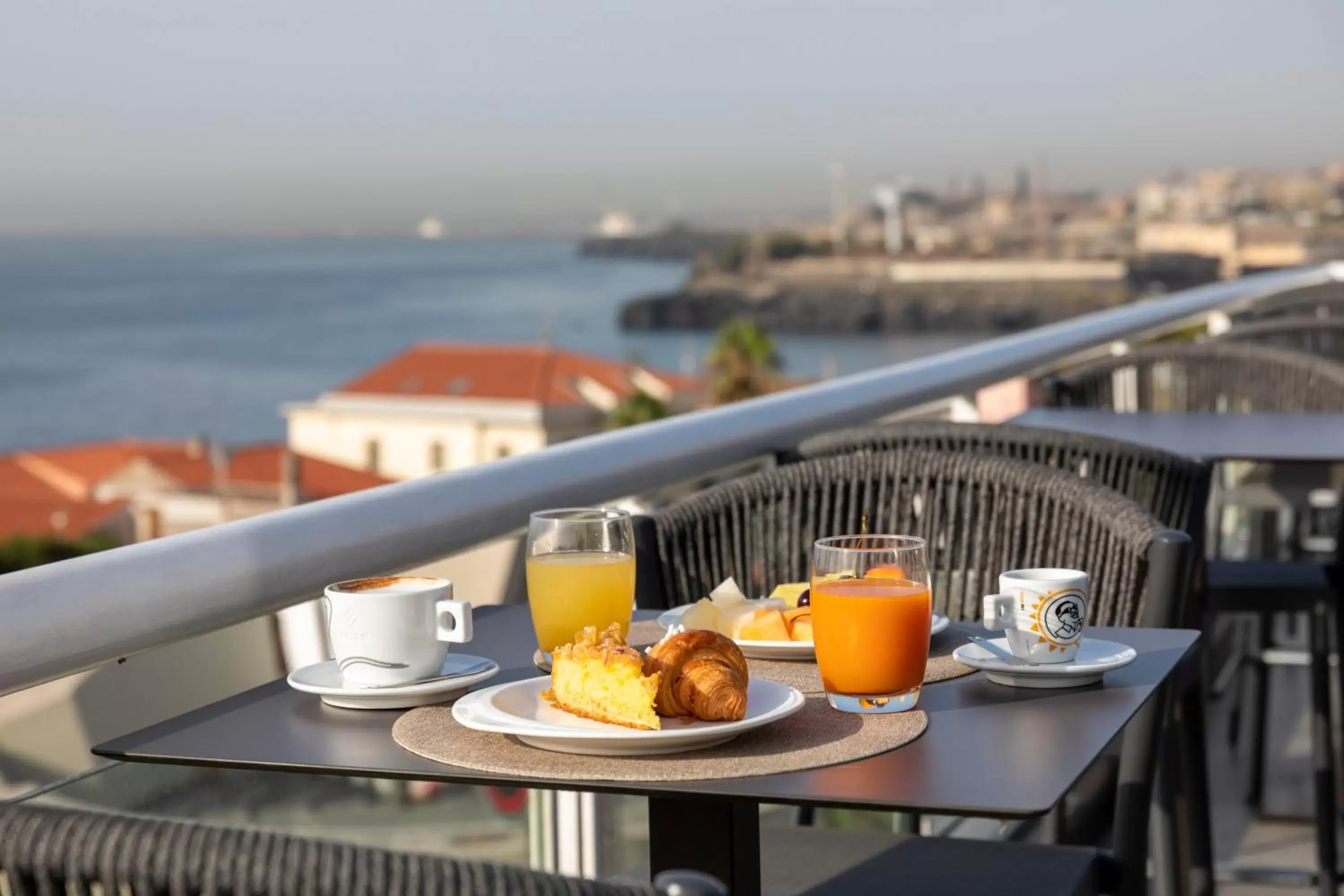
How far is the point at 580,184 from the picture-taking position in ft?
291

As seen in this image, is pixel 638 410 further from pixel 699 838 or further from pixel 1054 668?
pixel 699 838

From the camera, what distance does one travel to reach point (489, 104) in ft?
297

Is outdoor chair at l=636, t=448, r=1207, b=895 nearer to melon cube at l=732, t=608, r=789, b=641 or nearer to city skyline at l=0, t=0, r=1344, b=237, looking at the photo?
melon cube at l=732, t=608, r=789, b=641

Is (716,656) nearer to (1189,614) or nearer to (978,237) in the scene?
(1189,614)

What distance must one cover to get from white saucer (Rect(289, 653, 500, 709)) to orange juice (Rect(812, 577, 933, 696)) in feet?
0.79

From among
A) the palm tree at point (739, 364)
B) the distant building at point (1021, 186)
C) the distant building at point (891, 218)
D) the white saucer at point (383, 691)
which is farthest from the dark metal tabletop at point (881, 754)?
the distant building at point (891, 218)

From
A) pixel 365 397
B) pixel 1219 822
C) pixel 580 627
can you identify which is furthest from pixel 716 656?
pixel 365 397

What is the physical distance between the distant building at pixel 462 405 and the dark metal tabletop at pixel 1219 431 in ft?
130

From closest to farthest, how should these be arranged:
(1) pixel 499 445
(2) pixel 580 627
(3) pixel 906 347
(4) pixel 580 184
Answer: (2) pixel 580 627
(1) pixel 499 445
(3) pixel 906 347
(4) pixel 580 184

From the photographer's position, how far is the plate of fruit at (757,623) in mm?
1194

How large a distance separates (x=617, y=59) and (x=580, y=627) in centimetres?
9233

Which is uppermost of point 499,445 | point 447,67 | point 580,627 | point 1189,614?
point 447,67

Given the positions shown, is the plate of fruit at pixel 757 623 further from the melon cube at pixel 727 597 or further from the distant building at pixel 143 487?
the distant building at pixel 143 487

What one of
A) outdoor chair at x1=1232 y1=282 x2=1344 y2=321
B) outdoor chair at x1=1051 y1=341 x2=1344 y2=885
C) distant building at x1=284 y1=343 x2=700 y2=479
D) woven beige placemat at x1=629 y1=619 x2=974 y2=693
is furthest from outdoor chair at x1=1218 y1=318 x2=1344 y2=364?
distant building at x1=284 y1=343 x2=700 y2=479
